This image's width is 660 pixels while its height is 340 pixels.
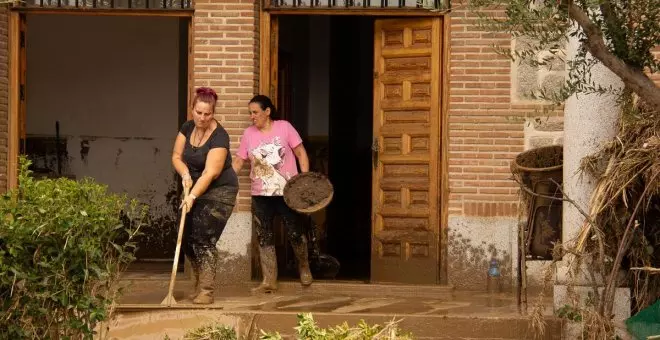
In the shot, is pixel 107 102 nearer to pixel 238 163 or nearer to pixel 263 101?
pixel 238 163

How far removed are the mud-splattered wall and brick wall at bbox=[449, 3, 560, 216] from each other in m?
4.96

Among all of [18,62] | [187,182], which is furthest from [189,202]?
[18,62]

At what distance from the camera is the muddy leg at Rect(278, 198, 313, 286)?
13156 millimetres

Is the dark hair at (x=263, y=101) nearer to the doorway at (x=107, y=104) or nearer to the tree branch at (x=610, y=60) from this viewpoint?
the doorway at (x=107, y=104)

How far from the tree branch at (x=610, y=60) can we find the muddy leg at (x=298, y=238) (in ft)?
20.4

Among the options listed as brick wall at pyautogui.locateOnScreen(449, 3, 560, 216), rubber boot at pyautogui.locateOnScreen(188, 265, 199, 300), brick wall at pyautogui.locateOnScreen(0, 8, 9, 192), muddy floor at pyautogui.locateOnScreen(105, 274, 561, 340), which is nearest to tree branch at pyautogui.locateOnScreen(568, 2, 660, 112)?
muddy floor at pyautogui.locateOnScreen(105, 274, 561, 340)

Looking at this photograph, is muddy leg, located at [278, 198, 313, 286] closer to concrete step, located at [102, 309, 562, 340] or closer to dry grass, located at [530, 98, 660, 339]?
concrete step, located at [102, 309, 562, 340]

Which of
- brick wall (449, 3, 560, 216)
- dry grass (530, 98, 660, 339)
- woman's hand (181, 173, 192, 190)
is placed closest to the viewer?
dry grass (530, 98, 660, 339)

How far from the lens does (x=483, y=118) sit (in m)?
13.5

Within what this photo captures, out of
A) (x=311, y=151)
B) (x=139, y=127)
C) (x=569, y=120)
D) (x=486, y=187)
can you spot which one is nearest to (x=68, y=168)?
(x=139, y=127)

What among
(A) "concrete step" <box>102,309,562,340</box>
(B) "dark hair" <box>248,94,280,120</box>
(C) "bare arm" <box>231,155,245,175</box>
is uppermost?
(B) "dark hair" <box>248,94,280,120</box>

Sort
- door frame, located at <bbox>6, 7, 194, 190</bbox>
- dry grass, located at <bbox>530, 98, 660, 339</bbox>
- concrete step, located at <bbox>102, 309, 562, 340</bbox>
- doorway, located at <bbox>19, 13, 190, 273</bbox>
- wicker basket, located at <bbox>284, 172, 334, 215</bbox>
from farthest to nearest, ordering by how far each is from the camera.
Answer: doorway, located at <bbox>19, 13, 190, 273</bbox> < door frame, located at <bbox>6, 7, 194, 190</bbox> < wicker basket, located at <bbox>284, 172, 334, 215</bbox> < concrete step, located at <bbox>102, 309, 562, 340</bbox> < dry grass, located at <bbox>530, 98, 660, 339</bbox>

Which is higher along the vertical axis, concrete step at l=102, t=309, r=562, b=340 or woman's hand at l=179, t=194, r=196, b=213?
woman's hand at l=179, t=194, r=196, b=213

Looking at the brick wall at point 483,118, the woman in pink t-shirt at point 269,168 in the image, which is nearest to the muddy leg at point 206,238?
the woman in pink t-shirt at point 269,168
